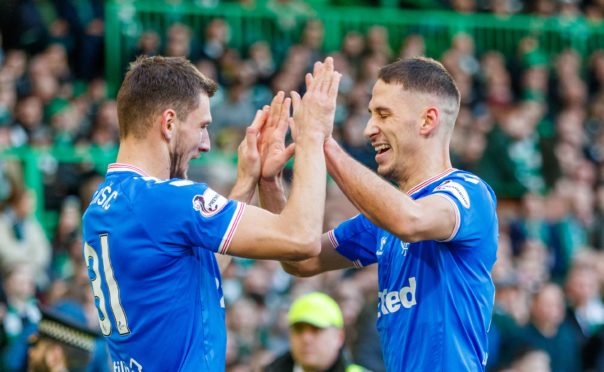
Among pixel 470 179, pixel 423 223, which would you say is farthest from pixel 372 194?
pixel 470 179

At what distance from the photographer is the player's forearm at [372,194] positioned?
17.1 ft

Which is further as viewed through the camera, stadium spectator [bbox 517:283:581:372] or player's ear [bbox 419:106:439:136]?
stadium spectator [bbox 517:283:581:372]

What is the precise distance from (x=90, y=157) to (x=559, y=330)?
5.39 meters

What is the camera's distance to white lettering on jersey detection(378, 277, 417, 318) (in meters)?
5.46

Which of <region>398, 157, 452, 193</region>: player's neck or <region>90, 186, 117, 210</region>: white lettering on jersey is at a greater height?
<region>398, 157, 452, 193</region>: player's neck

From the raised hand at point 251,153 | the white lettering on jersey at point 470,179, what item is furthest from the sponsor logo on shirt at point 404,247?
the raised hand at point 251,153

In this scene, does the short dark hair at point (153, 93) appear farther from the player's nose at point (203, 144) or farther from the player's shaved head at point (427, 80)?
the player's shaved head at point (427, 80)

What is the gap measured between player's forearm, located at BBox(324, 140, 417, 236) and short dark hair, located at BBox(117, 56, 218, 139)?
2.43 ft

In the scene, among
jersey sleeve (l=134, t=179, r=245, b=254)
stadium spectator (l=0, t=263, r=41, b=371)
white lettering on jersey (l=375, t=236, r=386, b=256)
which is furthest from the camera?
stadium spectator (l=0, t=263, r=41, b=371)

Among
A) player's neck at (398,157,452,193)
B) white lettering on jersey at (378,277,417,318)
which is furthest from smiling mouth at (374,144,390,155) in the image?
white lettering on jersey at (378,277,417,318)

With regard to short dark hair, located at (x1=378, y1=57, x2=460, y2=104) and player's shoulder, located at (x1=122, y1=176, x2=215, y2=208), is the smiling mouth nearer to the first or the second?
short dark hair, located at (x1=378, y1=57, x2=460, y2=104)

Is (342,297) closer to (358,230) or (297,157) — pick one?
(358,230)

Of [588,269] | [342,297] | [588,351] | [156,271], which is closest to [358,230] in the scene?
[156,271]

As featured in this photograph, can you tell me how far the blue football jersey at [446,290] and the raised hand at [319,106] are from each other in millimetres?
614
